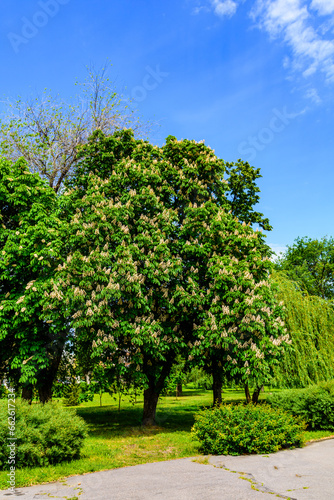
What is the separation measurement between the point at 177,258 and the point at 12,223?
7.54m

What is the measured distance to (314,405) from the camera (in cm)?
1597

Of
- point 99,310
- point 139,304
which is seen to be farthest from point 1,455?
point 139,304

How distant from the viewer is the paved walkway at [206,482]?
7.37 metres

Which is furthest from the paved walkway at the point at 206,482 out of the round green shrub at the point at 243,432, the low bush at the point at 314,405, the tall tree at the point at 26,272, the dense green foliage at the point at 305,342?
the dense green foliage at the point at 305,342

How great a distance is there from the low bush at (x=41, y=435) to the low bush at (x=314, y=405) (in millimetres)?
9372

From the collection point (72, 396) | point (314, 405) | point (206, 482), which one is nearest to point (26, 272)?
point (206, 482)

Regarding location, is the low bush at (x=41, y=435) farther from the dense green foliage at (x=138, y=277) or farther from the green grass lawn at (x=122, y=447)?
the dense green foliage at (x=138, y=277)

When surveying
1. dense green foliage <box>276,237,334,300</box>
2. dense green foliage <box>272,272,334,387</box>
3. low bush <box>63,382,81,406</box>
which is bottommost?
low bush <box>63,382,81,406</box>

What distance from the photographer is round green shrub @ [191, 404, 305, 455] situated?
36.0ft

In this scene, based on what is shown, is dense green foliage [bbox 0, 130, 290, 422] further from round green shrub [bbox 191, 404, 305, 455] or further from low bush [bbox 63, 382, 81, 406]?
low bush [bbox 63, 382, 81, 406]

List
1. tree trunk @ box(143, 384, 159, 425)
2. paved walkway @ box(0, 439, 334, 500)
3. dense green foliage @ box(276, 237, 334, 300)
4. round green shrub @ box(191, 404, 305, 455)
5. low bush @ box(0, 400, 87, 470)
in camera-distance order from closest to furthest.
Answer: paved walkway @ box(0, 439, 334, 500)
low bush @ box(0, 400, 87, 470)
round green shrub @ box(191, 404, 305, 455)
tree trunk @ box(143, 384, 159, 425)
dense green foliage @ box(276, 237, 334, 300)

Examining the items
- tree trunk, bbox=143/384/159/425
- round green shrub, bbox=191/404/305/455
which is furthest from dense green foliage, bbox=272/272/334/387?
round green shrub, bbox=191/404/305/455

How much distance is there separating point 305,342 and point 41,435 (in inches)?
593

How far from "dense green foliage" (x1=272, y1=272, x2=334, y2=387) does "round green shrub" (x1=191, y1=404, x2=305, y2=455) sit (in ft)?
24.1
